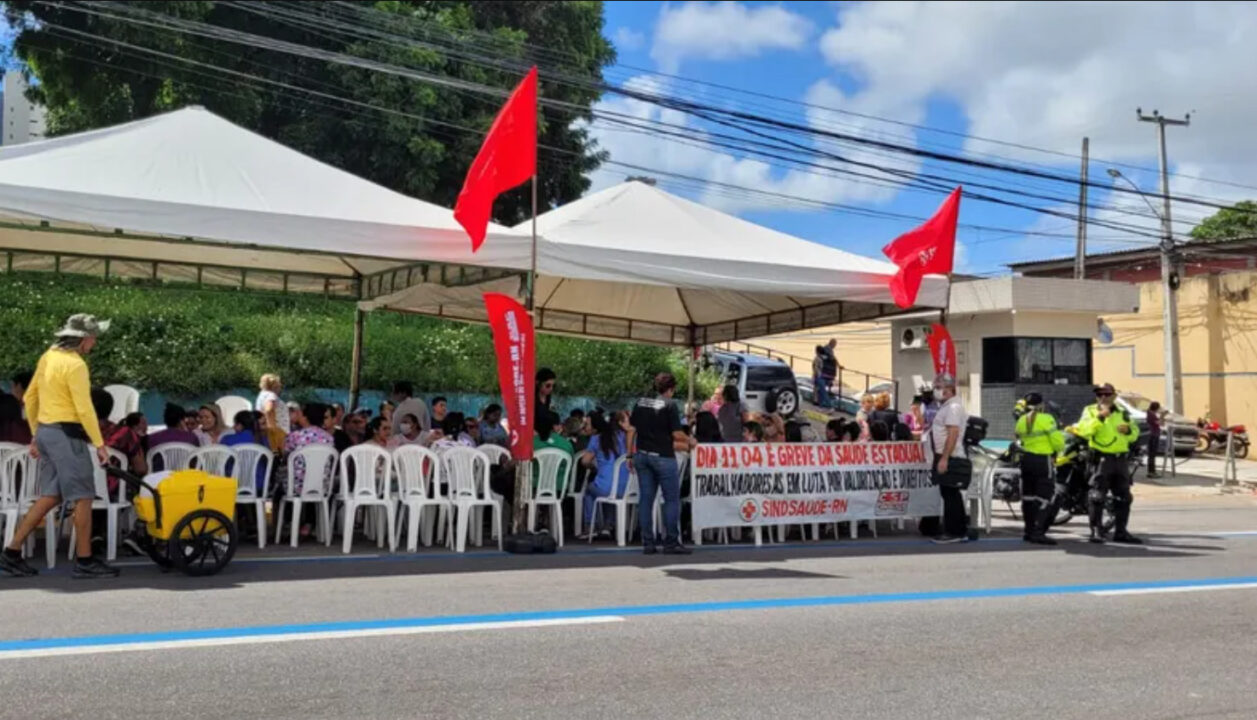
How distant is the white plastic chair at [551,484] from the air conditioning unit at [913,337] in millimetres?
16586

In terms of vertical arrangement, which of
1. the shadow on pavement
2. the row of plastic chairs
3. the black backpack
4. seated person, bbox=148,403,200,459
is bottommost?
the shadow on pavement

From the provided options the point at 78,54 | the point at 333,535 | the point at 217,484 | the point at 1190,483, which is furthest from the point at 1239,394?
the point at 78,54

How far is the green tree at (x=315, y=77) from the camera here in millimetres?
25781

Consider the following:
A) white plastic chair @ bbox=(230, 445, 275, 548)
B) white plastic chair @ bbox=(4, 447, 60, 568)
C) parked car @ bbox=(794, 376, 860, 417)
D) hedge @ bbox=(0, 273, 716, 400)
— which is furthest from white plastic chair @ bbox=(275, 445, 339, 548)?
parked car @ bbox=(794, 376, 860, 417)

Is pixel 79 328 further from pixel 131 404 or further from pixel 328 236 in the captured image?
pixel 131 404

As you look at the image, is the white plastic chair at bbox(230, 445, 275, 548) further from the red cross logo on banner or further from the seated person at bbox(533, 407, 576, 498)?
the red cross logo on banner

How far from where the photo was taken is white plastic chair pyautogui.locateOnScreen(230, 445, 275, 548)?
9781 millimetres

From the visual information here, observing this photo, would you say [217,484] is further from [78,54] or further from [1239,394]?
[1239,394]

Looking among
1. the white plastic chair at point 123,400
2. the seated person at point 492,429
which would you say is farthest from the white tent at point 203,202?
the white plastic chair at point 123,400

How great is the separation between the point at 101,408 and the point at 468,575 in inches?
135

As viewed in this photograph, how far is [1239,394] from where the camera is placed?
2912 centimetres

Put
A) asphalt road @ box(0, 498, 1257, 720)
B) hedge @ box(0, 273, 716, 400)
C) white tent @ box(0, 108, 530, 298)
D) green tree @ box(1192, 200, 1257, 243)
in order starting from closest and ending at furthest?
asphalt road @ box(0, 498, 1257, 720) → white tent @ box(0, 108, 530, 298) → hedge @ box(0, 273, 716, 400) → green tree @ box(1192, 200, 1257, 243)

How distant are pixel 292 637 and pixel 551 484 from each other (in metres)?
4.48

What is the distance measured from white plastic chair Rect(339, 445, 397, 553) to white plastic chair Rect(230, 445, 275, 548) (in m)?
0.71
